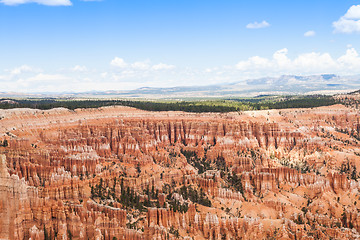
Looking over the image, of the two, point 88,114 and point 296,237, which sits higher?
point 88,114

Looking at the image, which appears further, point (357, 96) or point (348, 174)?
point (357, 96)

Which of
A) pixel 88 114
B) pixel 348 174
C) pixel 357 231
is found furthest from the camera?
pixel 88 114

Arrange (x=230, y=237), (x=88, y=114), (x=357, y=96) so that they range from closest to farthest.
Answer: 1. (x=230, y=237)
2. (x=88, y=114)
3. (x=357, y=96)

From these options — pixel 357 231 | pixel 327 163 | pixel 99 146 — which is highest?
pixel 99 146

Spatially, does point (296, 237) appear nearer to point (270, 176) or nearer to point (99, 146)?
point (270, 176)

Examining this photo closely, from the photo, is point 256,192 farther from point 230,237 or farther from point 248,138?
point 248,138

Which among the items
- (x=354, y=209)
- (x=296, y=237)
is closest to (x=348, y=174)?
(x=354, y=209)
